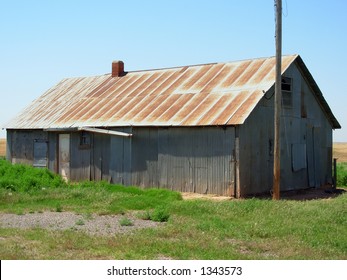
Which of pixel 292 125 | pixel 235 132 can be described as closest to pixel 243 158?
pixel 235 132

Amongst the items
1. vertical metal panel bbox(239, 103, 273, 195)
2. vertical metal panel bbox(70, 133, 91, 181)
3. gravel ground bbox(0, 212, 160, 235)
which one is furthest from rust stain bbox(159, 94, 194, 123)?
gravel ground bbox(0, 212, 160, 235)

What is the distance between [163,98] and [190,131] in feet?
12.7

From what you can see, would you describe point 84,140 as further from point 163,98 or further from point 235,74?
point 235,74

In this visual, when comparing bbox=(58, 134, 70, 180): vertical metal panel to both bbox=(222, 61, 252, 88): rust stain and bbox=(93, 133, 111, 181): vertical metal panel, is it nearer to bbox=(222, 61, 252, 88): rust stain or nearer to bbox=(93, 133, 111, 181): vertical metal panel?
bbox=(93, 133, 111, 181): vertical metal panel

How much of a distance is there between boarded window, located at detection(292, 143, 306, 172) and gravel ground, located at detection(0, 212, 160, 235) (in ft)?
34.9

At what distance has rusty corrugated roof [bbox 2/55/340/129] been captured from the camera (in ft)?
68.1

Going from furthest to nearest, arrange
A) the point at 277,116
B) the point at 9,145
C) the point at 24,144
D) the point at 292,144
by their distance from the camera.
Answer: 1. the point at 9,145
2. the point at 24,144
3. the point at 292,144
4. the point at 277,116

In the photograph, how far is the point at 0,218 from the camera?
13.8m

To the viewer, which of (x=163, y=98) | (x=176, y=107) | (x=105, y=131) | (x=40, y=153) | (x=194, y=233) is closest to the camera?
(x=194, y=233)

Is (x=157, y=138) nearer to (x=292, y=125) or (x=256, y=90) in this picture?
(x=256, y=90)

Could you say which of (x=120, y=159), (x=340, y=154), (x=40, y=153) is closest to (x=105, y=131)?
A: (x=120, y=159)

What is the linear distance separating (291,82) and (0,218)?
1443cm

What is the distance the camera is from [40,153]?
2773 cm

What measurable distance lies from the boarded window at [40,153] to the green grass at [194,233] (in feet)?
31.2
